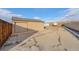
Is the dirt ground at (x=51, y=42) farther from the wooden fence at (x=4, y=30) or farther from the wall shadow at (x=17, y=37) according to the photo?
the wooden fence at (x=4, y=30)

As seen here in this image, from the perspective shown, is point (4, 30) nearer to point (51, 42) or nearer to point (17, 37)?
point (17, 37)

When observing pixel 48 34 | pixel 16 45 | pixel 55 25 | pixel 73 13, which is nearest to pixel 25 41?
pixel 16 45

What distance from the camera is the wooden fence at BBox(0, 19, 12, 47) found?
5.56 ft

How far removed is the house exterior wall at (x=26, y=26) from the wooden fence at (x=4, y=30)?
0.20 feet

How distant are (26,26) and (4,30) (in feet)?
0.87

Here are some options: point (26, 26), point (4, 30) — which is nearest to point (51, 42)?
point (26, 26)

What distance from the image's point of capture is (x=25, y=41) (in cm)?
170

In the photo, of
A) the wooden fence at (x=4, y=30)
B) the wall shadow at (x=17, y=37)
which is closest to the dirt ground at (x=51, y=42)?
the wall shadow at (x=17, y=37)

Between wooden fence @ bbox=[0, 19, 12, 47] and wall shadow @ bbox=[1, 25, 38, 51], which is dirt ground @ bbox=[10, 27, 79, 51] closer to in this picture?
wall shadow @ bbox=[1, 25, 38, 51]

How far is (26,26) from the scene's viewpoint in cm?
170

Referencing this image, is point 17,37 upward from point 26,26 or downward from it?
downward

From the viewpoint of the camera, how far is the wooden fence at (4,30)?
5.56 feet
